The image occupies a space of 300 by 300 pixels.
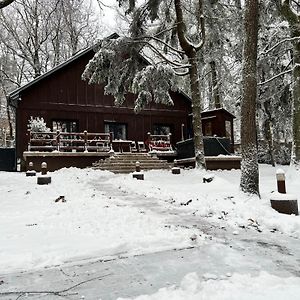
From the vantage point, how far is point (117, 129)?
2255 centimetres

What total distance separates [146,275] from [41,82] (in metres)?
19.0

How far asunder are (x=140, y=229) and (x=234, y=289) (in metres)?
2.29

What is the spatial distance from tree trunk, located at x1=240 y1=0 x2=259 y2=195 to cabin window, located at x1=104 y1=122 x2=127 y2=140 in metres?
15.4

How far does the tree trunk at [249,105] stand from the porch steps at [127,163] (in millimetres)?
9623

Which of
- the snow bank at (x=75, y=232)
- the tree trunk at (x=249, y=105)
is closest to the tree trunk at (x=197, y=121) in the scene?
the tree trunk at (x=249, y=105)

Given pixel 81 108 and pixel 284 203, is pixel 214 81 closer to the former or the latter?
pixel 81 108

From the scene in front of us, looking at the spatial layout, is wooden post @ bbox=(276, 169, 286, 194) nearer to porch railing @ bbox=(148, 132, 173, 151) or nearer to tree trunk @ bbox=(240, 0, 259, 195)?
tree trunk @ bbox=(240, 0, 259, 195)

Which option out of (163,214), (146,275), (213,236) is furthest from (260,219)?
(146,275)

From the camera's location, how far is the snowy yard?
9.61 ft

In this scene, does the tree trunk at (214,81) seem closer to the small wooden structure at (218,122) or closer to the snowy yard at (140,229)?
the small wooden structure at (218,122)

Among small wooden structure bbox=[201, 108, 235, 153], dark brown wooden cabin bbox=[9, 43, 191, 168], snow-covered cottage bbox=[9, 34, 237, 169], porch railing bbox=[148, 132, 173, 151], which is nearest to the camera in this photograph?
snow-covered cottage bbox=[9, 34, 237, 169]

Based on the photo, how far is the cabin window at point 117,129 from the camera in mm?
22250

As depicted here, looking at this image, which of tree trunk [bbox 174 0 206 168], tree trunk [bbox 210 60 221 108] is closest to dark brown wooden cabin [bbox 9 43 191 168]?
tree trunk [bbox 210 60 221 108]

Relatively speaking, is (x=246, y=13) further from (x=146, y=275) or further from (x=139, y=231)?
(x=146, y=275)
